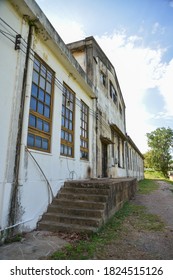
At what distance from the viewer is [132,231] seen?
456cm

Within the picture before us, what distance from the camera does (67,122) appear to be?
677cm

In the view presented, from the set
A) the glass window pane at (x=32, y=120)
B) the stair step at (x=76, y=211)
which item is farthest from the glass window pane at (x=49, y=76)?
the stair step at (x=76, y=211)

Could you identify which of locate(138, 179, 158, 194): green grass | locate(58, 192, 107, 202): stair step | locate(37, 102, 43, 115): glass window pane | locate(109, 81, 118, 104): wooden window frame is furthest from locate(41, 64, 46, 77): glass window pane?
locate(138, 179, 158, 194): green grass

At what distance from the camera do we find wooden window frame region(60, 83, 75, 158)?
6.44 metres

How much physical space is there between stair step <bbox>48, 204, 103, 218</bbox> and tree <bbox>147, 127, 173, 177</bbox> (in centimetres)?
4053

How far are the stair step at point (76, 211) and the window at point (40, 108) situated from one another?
5.27 feet

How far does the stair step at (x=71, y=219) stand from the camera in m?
4.31

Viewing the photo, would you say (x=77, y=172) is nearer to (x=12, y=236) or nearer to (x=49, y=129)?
(x=49, y=129)

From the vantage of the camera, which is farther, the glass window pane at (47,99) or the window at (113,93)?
the window at (113,93)

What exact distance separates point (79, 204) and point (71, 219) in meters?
0.54

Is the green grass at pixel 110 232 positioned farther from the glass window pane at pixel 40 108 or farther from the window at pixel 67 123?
the glass window pane at pixel 40 108

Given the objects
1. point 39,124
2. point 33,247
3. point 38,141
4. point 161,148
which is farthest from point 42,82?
point 161,148
